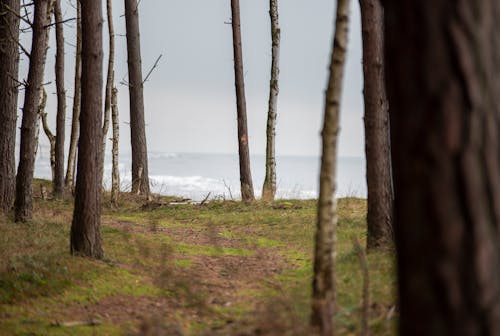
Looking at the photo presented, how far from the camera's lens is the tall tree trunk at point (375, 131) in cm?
952

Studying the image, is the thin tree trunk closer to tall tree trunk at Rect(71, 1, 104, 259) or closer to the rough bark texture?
tall tree trunk at Rect(71, 1, 104, 259)

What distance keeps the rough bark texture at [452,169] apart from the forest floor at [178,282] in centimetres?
166

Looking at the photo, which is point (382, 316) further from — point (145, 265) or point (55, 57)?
point (55, 57)

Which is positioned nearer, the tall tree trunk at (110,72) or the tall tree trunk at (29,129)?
the tall tree trunk at (29,129)

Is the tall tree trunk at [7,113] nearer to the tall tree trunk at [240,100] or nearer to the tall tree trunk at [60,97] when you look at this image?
the tall tree trunk at [60,97]

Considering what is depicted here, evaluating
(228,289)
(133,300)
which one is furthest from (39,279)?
(228,289)

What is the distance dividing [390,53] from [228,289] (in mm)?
5602

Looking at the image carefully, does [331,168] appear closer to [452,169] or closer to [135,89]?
[452,169]

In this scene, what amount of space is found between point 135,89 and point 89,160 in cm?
1346

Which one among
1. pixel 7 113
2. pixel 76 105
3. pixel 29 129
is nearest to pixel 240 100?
pixel 76 105

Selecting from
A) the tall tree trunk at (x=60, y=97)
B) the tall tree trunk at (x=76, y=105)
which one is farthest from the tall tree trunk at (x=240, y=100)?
the tall tree trunk at (x=60, y=97)

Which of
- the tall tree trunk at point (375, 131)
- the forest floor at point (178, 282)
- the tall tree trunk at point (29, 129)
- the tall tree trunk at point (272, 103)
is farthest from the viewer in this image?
the tall tree trunk at point (272, 103)

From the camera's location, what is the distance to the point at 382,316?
5.51m

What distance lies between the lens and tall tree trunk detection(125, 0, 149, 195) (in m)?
22.5
